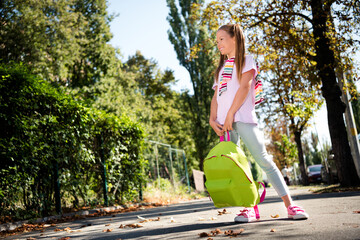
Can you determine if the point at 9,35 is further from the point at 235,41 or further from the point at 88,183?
the point at 235,41

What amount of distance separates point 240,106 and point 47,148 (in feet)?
16.1

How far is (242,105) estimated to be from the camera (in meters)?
3.65

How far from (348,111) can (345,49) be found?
289 cm

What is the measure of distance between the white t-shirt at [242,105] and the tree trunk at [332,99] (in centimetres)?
751

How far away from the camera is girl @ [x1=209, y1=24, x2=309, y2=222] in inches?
142

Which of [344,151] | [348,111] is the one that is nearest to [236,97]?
[344,151]

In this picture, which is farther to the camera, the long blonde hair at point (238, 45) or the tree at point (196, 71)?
the tree at point (196, 71)

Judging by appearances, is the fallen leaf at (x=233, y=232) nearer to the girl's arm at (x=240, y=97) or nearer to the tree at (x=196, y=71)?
the girl's arm at (x=240, y=97)

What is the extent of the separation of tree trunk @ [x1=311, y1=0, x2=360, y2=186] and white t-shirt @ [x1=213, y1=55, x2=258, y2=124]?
7507 mm

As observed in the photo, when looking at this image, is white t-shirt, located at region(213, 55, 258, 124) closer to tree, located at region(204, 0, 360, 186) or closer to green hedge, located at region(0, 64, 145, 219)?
green hedge, located at region(0, 64, 145, 219)

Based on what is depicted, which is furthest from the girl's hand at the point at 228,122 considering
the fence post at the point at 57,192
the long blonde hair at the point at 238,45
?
the fence post at the point at 57,192

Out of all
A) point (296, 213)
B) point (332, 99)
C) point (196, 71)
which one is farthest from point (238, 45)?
point (196, 71)

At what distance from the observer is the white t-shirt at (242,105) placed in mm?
3619

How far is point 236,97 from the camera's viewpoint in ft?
11.8
